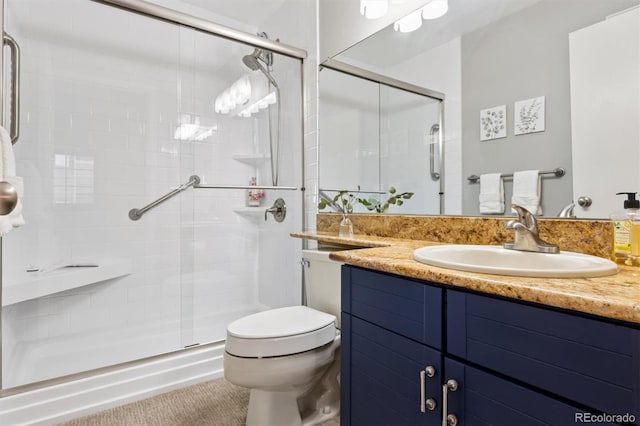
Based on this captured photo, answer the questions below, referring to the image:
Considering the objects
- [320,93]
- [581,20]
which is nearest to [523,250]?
[581,20]

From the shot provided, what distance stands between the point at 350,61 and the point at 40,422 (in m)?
2.25

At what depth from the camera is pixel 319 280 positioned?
156 cm

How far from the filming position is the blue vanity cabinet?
0.75m

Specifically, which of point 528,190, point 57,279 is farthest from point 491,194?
point 57,279

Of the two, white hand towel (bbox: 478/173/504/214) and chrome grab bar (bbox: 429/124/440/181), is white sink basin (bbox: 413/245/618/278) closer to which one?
white hand towel (bbox: 478/173/504/214)

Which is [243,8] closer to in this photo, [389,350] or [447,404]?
[389,350]

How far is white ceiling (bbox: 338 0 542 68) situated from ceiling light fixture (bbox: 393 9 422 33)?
0.02 meters

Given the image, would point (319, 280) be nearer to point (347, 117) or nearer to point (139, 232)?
point (347, 117)

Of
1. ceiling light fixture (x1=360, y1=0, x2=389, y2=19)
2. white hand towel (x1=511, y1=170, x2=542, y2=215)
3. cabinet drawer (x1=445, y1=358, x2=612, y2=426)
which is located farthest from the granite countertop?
ceiling light fixture (x1=360, y1=0, x2=389, y2=19)

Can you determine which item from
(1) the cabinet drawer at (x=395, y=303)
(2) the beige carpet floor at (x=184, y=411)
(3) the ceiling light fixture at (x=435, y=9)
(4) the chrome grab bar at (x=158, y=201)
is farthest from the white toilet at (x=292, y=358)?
(4) the chrome grab bar at (x=158, y=201)

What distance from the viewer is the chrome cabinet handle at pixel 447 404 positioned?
2.28 ft

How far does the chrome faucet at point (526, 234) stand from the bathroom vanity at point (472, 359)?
0.36 m

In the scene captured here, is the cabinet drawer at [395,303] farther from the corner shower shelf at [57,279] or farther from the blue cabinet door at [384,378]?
the corner shower shelf at [57,279]

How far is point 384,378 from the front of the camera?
871 mm
